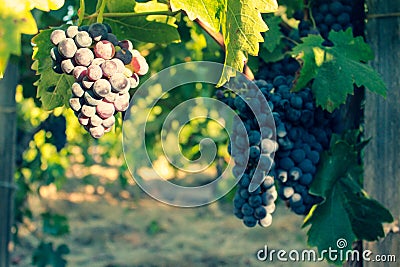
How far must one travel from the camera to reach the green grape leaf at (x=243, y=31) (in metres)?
1.22

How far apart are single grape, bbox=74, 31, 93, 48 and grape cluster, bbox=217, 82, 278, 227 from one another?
549 millimetres

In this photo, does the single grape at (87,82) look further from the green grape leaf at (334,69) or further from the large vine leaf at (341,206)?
the large vine leaf at (341,206)

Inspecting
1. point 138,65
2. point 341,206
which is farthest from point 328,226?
point 138,65

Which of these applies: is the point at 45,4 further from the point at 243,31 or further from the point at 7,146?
the point at 7,146

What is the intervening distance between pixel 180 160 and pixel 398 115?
8.43 ft

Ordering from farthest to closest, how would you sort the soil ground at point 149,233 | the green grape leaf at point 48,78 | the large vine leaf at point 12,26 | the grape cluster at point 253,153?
the soil ground at point 149,233 → the grape cluster at point 253,153 → the green grape leaf at point 48,78 → the large vine leaf at point 12,26

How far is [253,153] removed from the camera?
1.64 metres

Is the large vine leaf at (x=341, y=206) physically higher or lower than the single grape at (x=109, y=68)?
lower

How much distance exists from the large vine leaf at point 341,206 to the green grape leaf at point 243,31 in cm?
60

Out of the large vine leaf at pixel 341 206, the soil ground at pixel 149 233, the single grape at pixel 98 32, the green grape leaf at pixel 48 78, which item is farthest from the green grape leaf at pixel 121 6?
the soil ground at pixel 149 233

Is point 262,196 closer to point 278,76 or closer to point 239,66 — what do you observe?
point 278,76

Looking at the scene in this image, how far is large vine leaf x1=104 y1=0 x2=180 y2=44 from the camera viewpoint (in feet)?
5.22

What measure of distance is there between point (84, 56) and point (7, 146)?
1586 mm

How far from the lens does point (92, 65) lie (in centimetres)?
123
